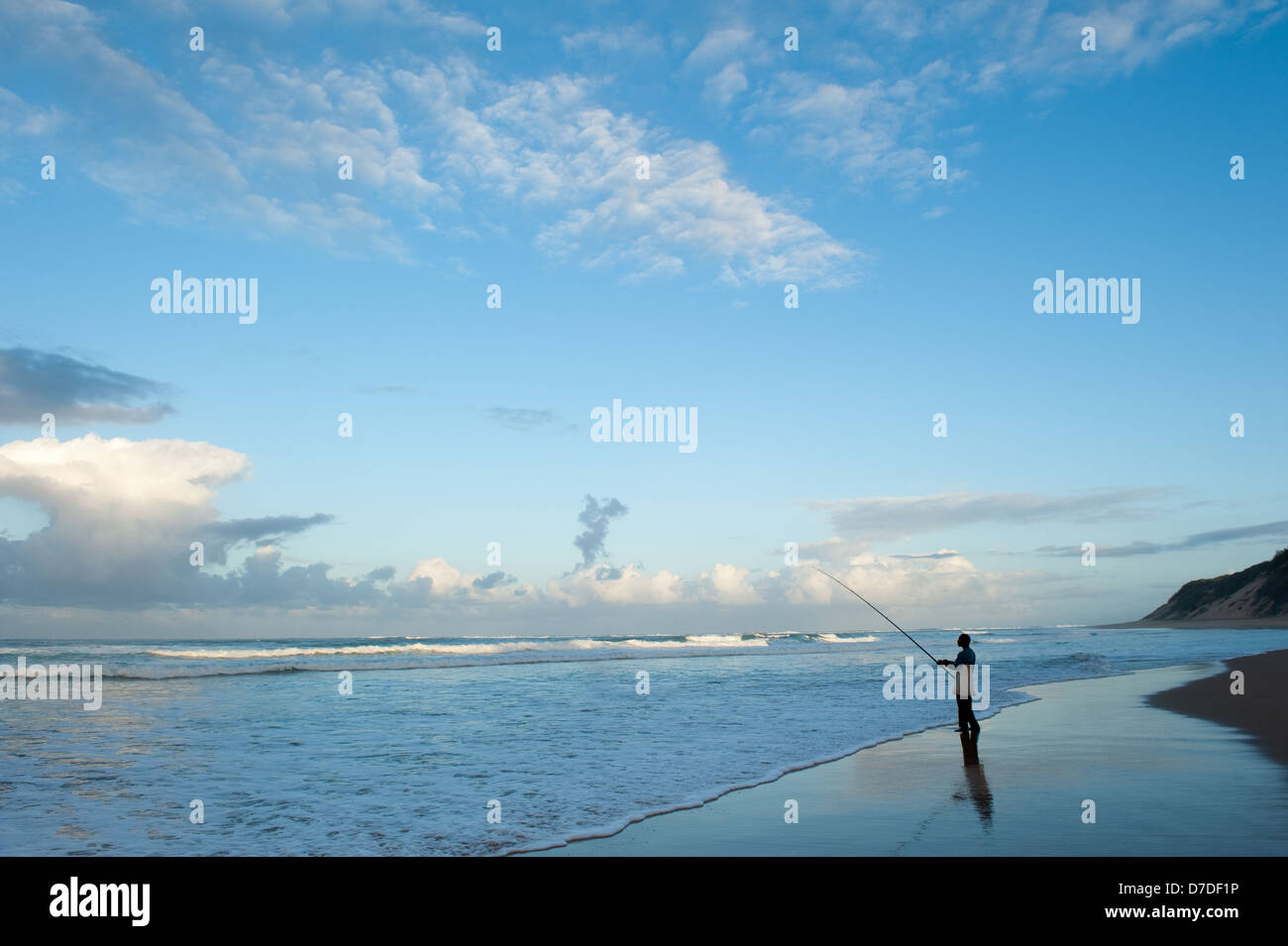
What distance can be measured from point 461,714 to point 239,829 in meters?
10.5

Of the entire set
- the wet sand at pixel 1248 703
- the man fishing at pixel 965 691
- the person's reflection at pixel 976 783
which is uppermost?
→ the man fishing at pixel 965 691

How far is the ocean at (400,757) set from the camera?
8211 mm

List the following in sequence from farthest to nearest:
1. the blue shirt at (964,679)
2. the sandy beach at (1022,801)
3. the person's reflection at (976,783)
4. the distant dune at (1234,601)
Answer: the distant dune at (1234,601), the blue shirt at (964,679), the person's reflection at (976,783), the sandy beach at (1022,801)

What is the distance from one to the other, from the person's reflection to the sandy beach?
2 centimetres

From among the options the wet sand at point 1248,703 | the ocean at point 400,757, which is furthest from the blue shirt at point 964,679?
the wet sand at point 1248,703

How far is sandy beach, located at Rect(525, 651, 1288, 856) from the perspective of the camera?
700 centimetres

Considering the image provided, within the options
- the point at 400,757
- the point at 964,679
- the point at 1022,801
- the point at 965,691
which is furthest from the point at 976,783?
the point at 400,757

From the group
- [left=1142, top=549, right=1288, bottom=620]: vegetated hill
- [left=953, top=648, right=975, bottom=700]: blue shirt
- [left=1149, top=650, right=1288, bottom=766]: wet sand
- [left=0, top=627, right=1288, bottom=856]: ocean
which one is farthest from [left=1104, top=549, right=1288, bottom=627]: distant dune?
[left=953, top=648, right=975, bottom=700]: blue shirt

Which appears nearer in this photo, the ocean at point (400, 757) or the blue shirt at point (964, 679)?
the ocean at point (400, 757)

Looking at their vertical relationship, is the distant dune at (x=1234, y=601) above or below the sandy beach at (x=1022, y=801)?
below

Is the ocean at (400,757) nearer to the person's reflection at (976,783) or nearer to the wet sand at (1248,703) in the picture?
the person's reflection at (976,783)

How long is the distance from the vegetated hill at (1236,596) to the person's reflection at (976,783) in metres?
107
